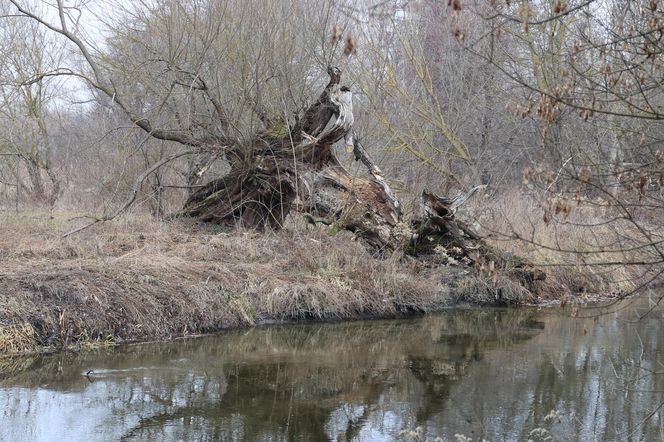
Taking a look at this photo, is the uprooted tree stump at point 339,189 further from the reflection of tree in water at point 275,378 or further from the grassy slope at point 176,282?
the reflection of tree in water at point 275,378

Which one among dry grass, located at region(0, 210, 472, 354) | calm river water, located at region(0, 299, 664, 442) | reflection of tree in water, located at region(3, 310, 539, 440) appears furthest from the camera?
dry grass, located at region(0, 210, 472, 354)

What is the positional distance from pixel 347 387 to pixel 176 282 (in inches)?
137

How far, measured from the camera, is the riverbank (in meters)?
9.58

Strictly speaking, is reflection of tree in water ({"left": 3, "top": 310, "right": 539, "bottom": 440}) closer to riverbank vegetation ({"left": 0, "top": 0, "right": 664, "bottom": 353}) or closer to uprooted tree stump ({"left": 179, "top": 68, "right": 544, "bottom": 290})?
riverbank vegetation ({"left": 0, "top": 0, "right": 664, "bottom": 353})

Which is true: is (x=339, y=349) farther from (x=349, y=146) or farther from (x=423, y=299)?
(x=349, y=146)

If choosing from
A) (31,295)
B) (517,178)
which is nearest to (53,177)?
(31,295)

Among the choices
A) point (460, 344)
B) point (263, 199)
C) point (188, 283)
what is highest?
point (263, 199)

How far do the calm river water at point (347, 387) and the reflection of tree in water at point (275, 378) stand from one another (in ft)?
0.07

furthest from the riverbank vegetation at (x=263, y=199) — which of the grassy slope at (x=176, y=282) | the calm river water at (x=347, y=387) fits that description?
the calm river water at (x=347, y=387)

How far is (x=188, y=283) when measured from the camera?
1093 cm

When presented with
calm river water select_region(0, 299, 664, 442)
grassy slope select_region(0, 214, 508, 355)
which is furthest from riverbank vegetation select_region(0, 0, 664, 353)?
calm river water select_region(0, 299, 664, 442)

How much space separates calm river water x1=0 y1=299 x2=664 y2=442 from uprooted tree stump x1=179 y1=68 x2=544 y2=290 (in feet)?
6.91

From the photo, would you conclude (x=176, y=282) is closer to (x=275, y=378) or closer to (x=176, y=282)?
(x=176, y=282)

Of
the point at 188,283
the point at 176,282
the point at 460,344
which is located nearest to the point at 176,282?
the point at 176,282
